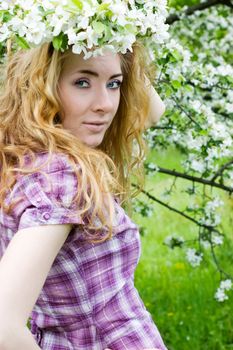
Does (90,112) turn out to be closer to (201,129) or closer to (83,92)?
(83,92)

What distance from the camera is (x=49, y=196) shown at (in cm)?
195

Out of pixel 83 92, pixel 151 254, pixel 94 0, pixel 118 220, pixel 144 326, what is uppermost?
pixel 94 0

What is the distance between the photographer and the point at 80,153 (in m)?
2.06

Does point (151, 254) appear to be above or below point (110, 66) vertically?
below

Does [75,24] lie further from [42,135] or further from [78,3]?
[42,135]

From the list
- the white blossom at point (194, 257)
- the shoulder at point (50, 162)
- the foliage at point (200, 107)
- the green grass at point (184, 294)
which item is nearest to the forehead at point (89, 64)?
the shoulder at point (50, 162)

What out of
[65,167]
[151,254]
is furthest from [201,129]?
[151,254]

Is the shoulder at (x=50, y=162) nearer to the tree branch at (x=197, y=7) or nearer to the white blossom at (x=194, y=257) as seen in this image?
the white blossom at (x=194, y=257)

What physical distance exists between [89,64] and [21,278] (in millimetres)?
639

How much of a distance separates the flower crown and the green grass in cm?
238

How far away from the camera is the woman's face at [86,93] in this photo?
85.6 inches

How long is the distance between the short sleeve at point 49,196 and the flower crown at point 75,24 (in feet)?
0.95

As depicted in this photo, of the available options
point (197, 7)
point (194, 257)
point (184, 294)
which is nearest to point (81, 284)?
point (194, 257)

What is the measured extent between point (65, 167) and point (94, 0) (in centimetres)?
41
